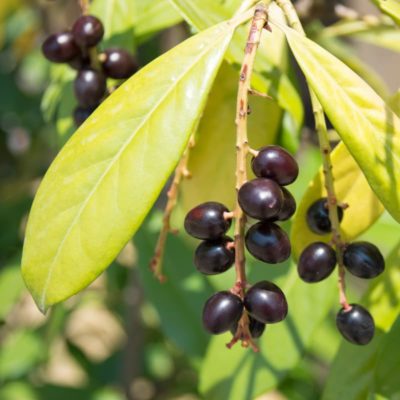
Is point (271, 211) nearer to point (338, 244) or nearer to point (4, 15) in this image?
point (338, 244)

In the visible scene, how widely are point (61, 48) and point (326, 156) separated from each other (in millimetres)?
361

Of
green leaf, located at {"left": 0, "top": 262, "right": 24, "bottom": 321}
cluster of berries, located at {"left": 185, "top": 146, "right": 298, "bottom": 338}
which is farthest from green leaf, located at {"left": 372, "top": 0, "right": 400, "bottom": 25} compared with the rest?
green leaf, located at {"left": 0, "top": 262, "right": 24, "bottom": 321}

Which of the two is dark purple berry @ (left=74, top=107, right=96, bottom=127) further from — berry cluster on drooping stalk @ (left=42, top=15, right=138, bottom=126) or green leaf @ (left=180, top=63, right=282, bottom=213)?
green leaf @ (left=180, top=63, right=282, bottom=213)

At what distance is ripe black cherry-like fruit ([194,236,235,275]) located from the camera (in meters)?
0.70

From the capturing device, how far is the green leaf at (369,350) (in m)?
0.91

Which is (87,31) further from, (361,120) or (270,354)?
(270,354)

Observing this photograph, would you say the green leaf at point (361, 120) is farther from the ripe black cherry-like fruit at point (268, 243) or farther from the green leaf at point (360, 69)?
the green leaf at point (360, 69)

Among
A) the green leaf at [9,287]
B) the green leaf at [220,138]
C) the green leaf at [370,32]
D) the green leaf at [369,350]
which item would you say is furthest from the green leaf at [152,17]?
the green leaf at [9,287]

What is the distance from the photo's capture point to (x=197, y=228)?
2.28 feet

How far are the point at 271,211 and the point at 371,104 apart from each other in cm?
14

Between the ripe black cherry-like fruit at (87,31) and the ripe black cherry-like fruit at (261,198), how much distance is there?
323 mm

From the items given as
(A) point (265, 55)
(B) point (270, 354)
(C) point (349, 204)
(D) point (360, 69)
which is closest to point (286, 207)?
(C) point (349, 204)

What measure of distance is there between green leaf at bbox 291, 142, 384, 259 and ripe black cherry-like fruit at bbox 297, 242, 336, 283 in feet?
0.28

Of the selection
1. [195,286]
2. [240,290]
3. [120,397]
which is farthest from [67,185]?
[120,397]
